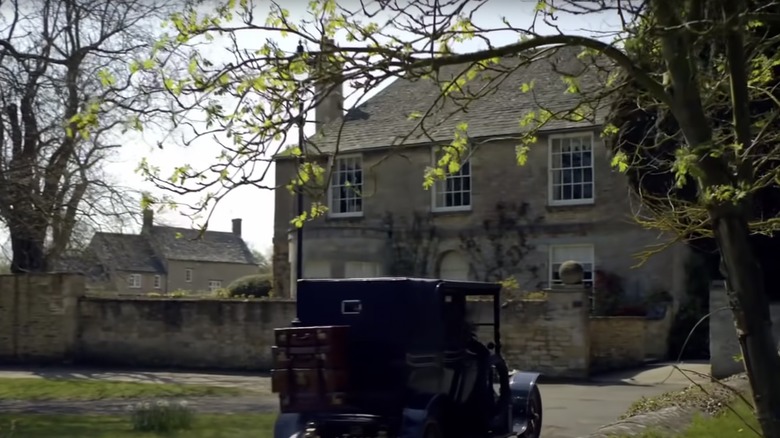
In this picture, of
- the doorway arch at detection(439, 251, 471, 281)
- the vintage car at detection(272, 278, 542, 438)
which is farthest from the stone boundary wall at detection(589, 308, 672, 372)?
the vintage car at detection(272, 278, 542, 438)

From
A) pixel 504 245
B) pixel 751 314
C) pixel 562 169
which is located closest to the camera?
pixel 751 314

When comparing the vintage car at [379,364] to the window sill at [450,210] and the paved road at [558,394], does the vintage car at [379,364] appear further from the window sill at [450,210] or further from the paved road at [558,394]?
the window sill at [450,210]

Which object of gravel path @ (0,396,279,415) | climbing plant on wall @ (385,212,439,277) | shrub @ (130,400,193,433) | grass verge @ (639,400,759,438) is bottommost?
gravel path @ (0,396,279,415)

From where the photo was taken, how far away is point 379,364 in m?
10.5

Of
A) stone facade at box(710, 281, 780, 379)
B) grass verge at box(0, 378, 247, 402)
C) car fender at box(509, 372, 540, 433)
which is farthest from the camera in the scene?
stone facade at box(710, 281, 780, 379)

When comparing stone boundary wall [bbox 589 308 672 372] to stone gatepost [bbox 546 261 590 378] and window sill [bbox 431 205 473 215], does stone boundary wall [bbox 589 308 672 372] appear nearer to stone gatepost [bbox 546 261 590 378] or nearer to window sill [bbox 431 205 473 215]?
stone gatepost [bbox 546 261 590 378]

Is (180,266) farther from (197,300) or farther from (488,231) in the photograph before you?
(197,300)

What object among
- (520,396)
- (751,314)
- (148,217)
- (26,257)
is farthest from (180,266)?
(751,314)

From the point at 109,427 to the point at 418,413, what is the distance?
595cm

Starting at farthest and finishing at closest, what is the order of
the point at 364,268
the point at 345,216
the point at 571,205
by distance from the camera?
the point at 345,216
the point at 364,268
the point at 571,205

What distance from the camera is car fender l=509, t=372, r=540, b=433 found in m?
12.5

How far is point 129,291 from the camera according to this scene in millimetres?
70188

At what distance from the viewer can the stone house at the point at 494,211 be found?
97.9 feet

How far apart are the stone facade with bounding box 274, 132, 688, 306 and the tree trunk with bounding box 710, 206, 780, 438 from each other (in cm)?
2124
